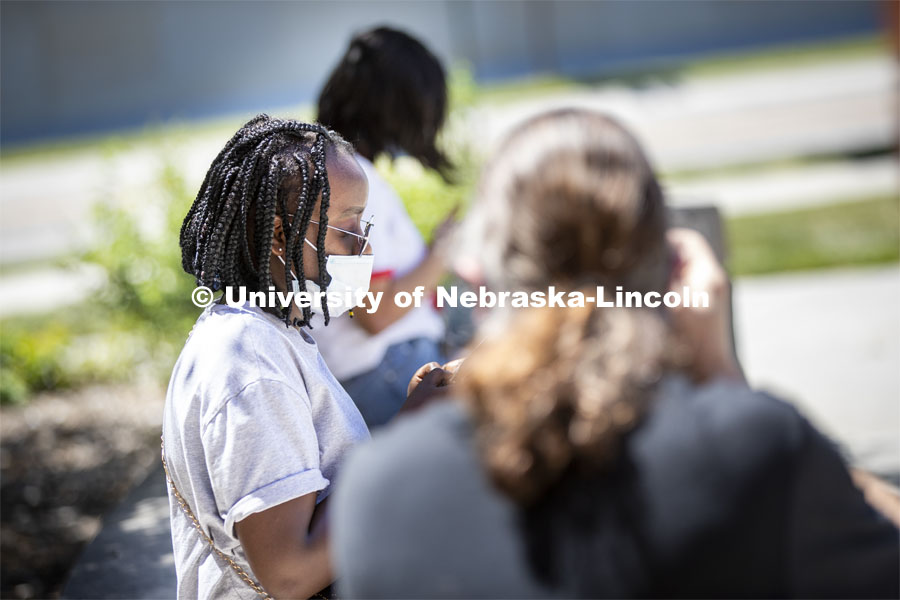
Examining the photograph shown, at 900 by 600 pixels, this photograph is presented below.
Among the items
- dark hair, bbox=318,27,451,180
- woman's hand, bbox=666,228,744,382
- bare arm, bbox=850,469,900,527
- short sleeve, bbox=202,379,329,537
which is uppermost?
dark hair, bbox=318,27,451,180

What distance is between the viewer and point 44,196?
1456cm

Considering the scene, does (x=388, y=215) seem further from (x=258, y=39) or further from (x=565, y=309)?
(x=258, y=39)

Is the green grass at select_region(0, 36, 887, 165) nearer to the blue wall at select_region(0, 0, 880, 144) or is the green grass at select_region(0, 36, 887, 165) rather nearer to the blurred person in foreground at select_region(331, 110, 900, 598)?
the blue wall at select_region(0, 0, 880, 144)

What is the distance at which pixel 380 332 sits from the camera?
2855 millimetres

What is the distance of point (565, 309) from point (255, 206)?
3.20ft

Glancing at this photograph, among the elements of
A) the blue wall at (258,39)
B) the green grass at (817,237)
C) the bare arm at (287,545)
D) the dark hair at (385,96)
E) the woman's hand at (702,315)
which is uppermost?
the blue wall at (258,39)

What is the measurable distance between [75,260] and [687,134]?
10496 millimetres

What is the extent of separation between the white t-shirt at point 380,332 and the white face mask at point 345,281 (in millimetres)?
450

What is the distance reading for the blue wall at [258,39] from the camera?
2234cm

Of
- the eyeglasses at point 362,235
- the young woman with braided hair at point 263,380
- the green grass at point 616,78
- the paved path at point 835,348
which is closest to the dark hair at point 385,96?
the eyeglasses at point 362,235

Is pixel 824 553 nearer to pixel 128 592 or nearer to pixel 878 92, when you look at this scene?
pixel 128 592

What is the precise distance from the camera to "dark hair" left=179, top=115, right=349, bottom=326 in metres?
2.08

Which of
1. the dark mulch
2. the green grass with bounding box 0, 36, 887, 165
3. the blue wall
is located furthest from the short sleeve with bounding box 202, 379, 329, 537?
the blue wall

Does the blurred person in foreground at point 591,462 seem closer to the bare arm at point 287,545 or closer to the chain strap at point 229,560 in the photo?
the bare arm at point 287,545
